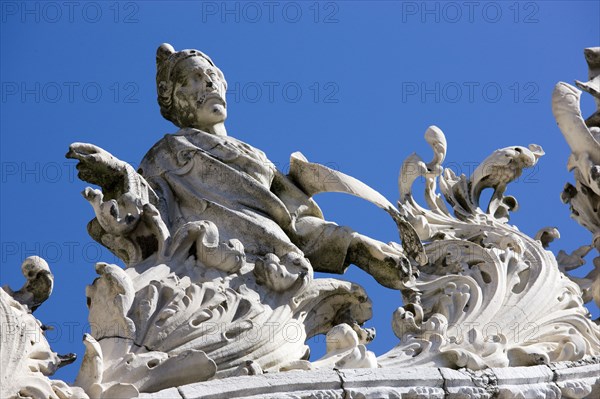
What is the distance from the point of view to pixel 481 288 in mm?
13680

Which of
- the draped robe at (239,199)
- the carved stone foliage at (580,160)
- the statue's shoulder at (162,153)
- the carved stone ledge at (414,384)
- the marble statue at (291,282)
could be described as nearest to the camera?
the carved stone ledge at (414,384)

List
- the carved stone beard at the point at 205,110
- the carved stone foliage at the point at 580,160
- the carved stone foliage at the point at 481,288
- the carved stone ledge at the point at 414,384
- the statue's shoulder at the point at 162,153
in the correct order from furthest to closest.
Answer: the carved stone foliage at the point at 580,160, the carved stone beard at the point at 205,110, the statue's shoulder at the point at 162,153, the carved stone foliage at the point at 481,288, the carved stone ledge at the point at 414,384

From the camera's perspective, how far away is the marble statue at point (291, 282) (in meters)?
12.1

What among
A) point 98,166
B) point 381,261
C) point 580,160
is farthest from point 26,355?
point 580,160

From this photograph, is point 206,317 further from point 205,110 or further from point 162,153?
point 205,110

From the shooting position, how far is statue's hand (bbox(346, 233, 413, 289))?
13555 millimetres

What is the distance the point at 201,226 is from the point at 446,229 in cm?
211

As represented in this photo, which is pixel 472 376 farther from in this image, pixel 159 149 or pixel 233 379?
pixel 159 149

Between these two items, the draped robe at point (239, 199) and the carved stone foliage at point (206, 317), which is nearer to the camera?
the carved stone foliage at point (206, 317)

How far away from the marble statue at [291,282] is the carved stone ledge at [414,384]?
0.04ft

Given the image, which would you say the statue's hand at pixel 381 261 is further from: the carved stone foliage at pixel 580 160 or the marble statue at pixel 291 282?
the carved stone foliage at pixel 580 160

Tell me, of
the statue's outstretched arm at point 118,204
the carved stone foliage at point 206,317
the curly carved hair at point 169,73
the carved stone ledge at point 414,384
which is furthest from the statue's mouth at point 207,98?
the carved stone ledge at point 414,384

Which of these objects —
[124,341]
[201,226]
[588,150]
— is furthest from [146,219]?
[588,150]

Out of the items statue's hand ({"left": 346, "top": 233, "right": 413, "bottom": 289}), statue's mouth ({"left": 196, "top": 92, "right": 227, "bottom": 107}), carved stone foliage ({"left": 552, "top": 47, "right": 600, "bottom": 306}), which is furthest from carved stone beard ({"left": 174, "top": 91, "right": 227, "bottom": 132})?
carved stone foliage ({"left": 552, "top": 47, "right": 600, "bottom": 306})
